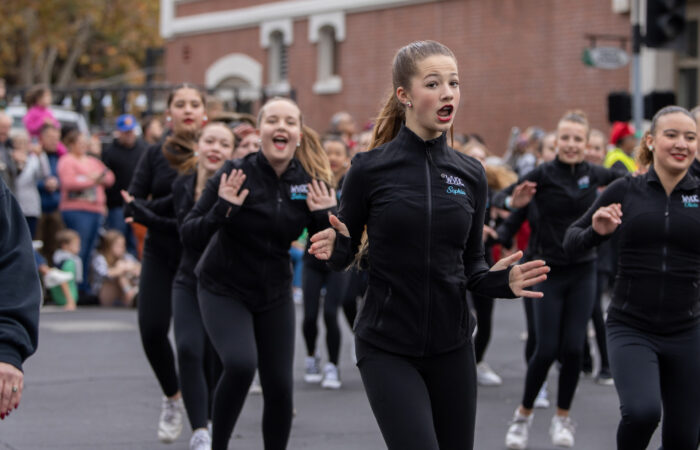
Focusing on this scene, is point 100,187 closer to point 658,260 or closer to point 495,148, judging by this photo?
point 658,260

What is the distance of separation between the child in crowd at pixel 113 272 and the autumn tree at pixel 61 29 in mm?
20923

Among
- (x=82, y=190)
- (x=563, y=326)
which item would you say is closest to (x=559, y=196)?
(x=563, y=326)

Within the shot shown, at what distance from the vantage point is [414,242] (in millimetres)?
4223

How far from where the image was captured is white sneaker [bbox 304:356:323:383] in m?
9.52

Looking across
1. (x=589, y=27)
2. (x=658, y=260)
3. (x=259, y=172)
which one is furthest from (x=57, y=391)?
(x=589, y=27)

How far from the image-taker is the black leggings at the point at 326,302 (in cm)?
928

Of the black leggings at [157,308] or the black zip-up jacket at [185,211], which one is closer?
the black zip-up jacket at [185,211]

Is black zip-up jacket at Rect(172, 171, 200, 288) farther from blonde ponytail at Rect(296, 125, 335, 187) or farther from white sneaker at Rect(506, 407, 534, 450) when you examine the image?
white sneaker at Rect(506, 407, 534, 450)

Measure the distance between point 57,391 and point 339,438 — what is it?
2758 millimetres

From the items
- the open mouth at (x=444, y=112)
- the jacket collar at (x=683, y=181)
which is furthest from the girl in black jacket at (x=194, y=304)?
the jacket collar at (x=683, y=181)

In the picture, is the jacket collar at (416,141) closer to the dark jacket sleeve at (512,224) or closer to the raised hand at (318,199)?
the raised hand at (318,199)

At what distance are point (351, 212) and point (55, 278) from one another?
9.69m

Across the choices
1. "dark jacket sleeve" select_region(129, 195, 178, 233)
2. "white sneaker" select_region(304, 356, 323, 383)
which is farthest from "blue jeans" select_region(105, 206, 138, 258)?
"dark jacket sleeve" select_region(129, 195, 178, 233)

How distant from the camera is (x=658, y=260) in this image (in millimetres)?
5438
